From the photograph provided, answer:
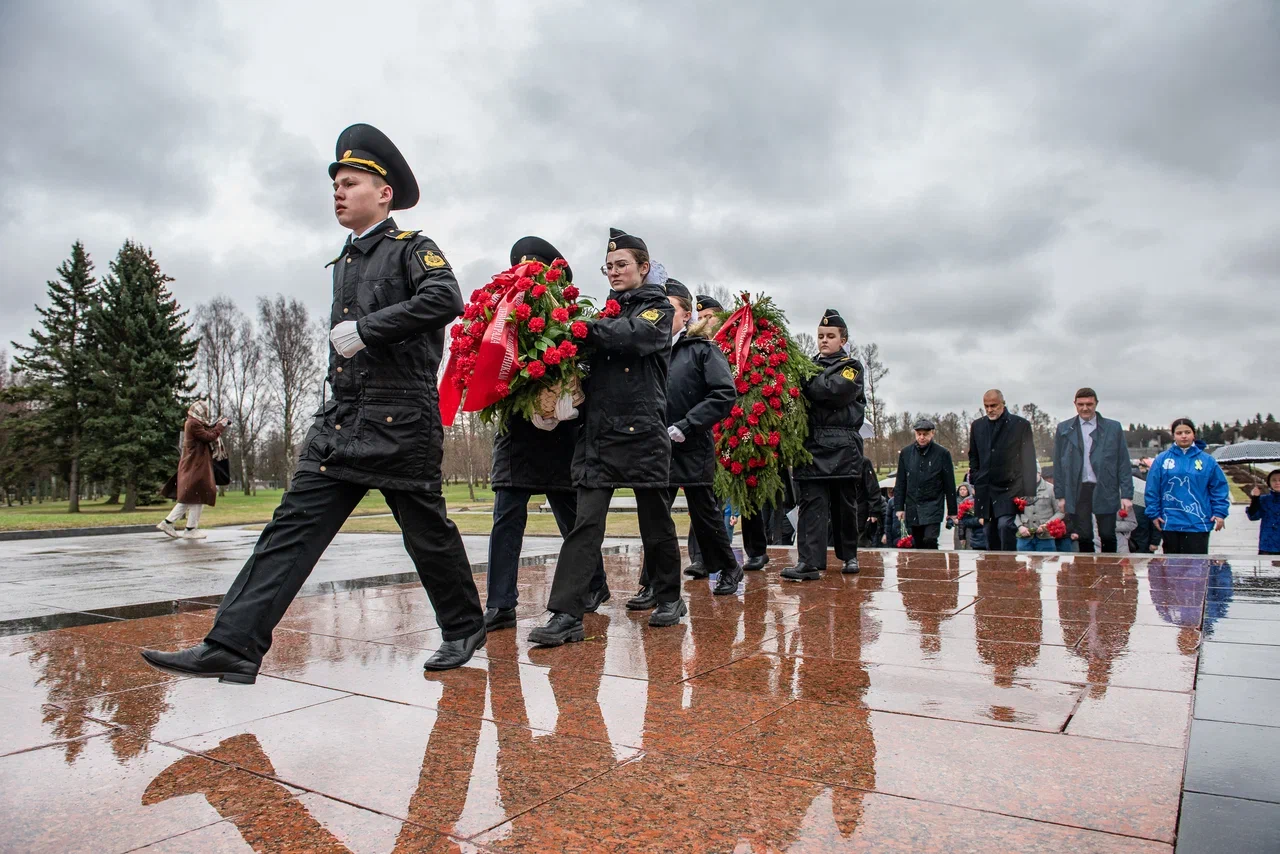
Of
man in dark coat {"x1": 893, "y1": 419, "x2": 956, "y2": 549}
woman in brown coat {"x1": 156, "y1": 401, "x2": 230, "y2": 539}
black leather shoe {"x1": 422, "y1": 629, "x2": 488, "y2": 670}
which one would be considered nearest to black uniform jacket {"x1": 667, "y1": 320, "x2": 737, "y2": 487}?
black leather shoe {"x1": 422, "y1": 629, "x2": 488, "y2": 670}

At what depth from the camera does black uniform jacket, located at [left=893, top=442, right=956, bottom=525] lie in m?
10.5

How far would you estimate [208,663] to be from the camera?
3.38m

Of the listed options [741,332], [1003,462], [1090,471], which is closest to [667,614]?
[741,332]

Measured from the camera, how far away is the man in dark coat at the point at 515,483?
509 centimetres

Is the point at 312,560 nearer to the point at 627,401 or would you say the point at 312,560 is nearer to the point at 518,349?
the point at 518,349

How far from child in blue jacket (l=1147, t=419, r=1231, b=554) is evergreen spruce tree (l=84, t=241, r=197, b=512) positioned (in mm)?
36019

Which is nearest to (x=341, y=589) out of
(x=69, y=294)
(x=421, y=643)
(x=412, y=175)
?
(x=421, y=643)

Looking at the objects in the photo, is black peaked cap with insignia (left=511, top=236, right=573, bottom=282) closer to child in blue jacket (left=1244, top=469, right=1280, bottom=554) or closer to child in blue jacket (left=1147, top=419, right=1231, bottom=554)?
child in blue jacket (left=1147, top=419, right=1231, bottom=554)

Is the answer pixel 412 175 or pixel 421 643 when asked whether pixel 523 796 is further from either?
pixel 412 175

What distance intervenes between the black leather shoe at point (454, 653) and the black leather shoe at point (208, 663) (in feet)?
2.57

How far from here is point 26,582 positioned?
8219 mm

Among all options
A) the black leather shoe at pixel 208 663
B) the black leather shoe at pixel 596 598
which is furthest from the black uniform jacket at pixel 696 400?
the black leather shoe at pixel 208 663

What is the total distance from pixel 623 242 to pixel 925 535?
6994 mm

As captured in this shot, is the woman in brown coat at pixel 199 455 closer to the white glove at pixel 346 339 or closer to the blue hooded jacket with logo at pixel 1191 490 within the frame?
the white glove at pixel 346 339
